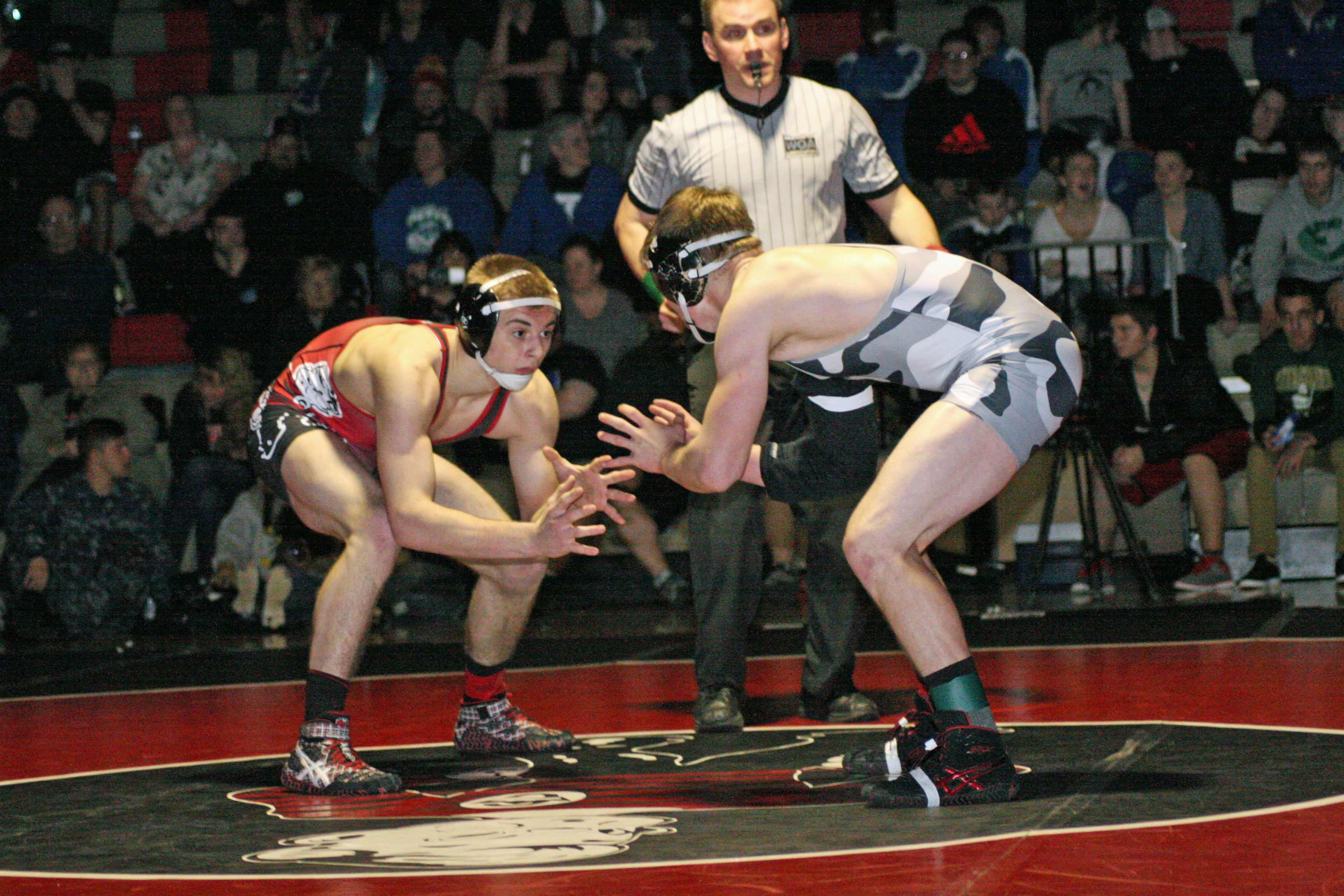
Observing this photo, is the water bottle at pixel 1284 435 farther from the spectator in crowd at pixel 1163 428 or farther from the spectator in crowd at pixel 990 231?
the spectator in crowd at pixel 990 231

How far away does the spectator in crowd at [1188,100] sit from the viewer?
29.3 feet

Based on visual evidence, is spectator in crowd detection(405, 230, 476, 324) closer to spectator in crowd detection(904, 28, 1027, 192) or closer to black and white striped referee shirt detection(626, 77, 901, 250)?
spectator in crowd detection(904, 28, 1027, 192)

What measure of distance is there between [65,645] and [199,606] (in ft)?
2.16

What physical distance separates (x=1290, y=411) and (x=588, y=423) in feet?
10.6

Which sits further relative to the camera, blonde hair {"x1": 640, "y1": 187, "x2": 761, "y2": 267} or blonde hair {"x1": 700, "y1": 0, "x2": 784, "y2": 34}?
blonde hair {"x1": 700, "y1": 0, "x2": 784, "y2": 34}

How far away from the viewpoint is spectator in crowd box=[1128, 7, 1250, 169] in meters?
8.95

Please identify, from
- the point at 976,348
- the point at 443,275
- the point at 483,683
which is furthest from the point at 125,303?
the point at 976,348

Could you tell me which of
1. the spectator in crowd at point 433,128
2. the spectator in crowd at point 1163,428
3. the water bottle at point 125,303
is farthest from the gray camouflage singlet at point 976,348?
the water bottle at point 125,303

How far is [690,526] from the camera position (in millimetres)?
4598

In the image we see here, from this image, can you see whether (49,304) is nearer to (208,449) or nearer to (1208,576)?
(208,449)

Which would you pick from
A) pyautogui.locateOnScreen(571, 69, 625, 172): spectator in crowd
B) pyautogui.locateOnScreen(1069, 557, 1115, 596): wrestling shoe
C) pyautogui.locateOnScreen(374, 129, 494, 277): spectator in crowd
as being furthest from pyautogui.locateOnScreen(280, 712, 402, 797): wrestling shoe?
pyautogui.locateOnScreen(571, 69, 625, 172): spectator in crowd

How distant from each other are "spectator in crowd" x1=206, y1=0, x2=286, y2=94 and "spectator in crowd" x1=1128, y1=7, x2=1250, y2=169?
5.43 meters

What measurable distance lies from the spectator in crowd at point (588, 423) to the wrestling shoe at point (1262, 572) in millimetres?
2476

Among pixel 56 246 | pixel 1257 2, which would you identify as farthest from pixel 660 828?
pixel 1257 2
